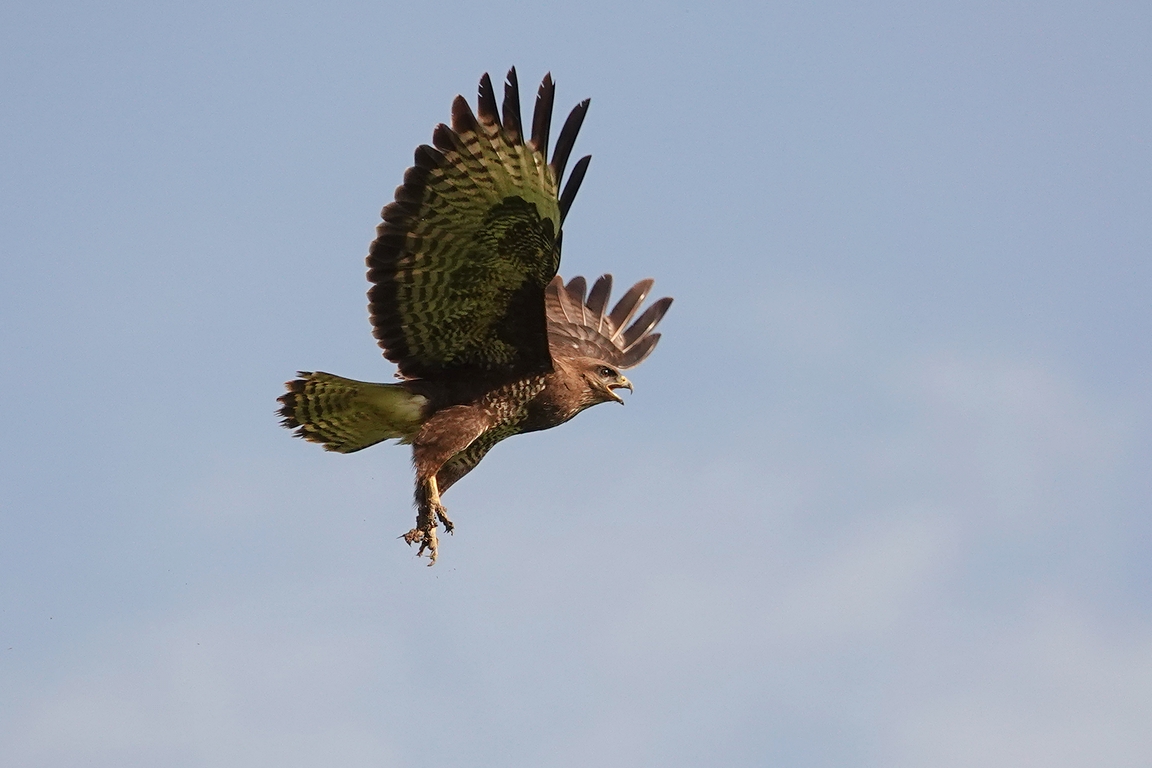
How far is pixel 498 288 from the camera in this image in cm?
966

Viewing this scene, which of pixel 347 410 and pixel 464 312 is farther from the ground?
pixel 464 312

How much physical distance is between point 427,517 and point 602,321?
13.3 feet

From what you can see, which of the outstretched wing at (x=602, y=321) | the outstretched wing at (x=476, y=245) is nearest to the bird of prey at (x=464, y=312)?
the outstretched wing at (x=476, y=245)

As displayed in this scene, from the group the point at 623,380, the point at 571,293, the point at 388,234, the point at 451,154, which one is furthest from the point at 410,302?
the point at 571,293

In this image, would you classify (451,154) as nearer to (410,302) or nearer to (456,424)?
(410,302)

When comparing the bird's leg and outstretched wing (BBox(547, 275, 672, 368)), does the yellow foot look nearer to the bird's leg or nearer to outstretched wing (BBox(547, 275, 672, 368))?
the bird's leg

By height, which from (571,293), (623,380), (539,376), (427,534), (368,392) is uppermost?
(571,293)

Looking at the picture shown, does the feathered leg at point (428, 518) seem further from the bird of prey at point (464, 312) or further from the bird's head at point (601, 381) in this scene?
the bird's head at point (601, 381)

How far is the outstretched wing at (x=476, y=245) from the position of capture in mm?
8938

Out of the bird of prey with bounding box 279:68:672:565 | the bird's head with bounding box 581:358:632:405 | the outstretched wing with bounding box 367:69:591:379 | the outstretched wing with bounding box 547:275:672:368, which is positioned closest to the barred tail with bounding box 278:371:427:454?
the bird of prey with bounding box 279:68:672:565

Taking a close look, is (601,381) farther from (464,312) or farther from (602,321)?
(602,321)

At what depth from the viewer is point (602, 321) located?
13.2 metres

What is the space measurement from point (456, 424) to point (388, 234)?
132 centimetres

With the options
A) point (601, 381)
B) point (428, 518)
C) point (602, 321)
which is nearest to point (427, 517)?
point (428, 518)
